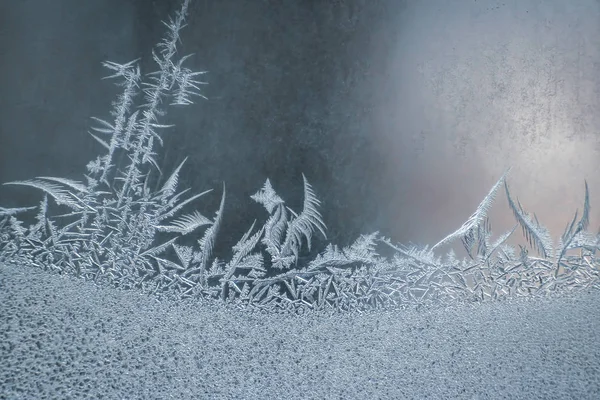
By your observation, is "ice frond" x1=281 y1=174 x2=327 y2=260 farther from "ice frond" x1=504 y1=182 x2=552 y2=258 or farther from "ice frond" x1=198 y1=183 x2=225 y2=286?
"ice frond" x1=504 y1=182 x2=552 y2=258

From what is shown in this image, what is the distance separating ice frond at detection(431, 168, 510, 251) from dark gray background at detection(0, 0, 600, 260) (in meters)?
0.02

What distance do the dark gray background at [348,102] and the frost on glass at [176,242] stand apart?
0.09 ft

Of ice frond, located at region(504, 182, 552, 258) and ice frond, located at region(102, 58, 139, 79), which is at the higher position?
ice frond, located at region(102, 58, 139, 79)

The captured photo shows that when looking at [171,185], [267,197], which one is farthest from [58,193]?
[267,197]

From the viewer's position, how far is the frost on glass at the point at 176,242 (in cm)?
105

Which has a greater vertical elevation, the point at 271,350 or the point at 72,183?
the point at 72,183

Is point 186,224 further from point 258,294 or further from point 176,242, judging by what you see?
point 258,294

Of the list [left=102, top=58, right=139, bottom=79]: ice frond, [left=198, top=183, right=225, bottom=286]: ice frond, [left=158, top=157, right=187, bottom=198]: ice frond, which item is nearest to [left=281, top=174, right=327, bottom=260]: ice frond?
[left=198, top=183, right=225, bottom=286]: ice frond

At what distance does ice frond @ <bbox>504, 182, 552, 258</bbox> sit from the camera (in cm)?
113

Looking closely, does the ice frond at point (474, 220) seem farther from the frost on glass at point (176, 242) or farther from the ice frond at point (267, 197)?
the ice frond at point (267, 197)

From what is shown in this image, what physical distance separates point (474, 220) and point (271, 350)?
0.53m

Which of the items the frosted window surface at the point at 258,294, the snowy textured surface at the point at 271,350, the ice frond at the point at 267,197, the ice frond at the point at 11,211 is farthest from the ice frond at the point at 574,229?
the ice frond at the point at 11,211

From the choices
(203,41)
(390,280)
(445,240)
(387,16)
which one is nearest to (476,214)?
(445,240)

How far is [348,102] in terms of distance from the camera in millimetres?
1101
